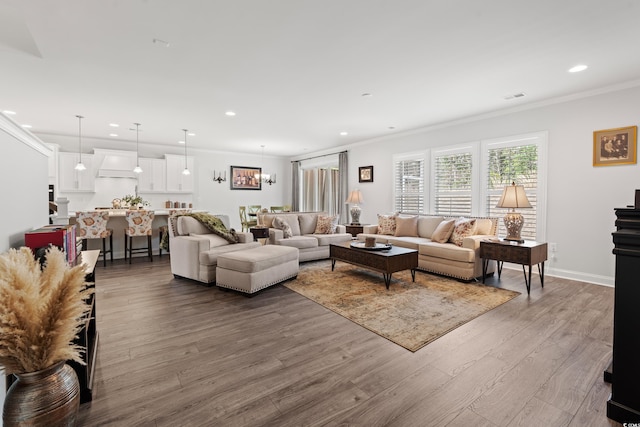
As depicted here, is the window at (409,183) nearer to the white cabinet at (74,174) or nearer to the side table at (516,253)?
the side table at (516,253)

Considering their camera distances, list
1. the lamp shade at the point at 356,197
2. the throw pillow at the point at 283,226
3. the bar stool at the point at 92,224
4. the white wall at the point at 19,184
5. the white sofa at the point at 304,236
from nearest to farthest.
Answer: the white wall at the point at 19,184, the bar stool at the point at 92,224, the white sofa at the point at 304,236, the throw pillow at the point at 283,226, the lamp shade at the point at 356,197

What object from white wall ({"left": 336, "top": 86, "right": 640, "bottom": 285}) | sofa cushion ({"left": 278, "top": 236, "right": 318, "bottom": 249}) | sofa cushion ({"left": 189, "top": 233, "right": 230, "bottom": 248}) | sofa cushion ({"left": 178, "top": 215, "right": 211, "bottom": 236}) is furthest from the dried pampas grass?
white wall ({"left": 336, "top": 86, "right": 640, "bottom": 285})

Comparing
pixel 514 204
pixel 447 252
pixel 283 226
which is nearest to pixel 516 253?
pixel 514 204

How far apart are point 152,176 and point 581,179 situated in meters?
8.83

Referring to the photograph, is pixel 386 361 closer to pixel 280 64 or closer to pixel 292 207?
pixel 280 64

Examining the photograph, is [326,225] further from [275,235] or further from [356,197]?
[356,197]

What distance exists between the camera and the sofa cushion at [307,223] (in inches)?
243

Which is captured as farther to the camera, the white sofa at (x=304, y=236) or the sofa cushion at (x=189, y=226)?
the white sofa at (x=304, y=236)

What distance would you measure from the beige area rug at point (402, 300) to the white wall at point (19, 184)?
2.46 m

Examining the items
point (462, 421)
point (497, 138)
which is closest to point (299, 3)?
point (462, 421)

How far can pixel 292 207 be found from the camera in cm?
1018

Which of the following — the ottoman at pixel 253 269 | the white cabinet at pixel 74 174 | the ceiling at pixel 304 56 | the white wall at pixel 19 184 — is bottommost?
the ottoman at pixel 253 269

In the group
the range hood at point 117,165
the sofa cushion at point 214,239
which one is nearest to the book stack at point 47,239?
the sofa cushion at point 214,239

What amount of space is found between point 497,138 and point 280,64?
3853 mm
